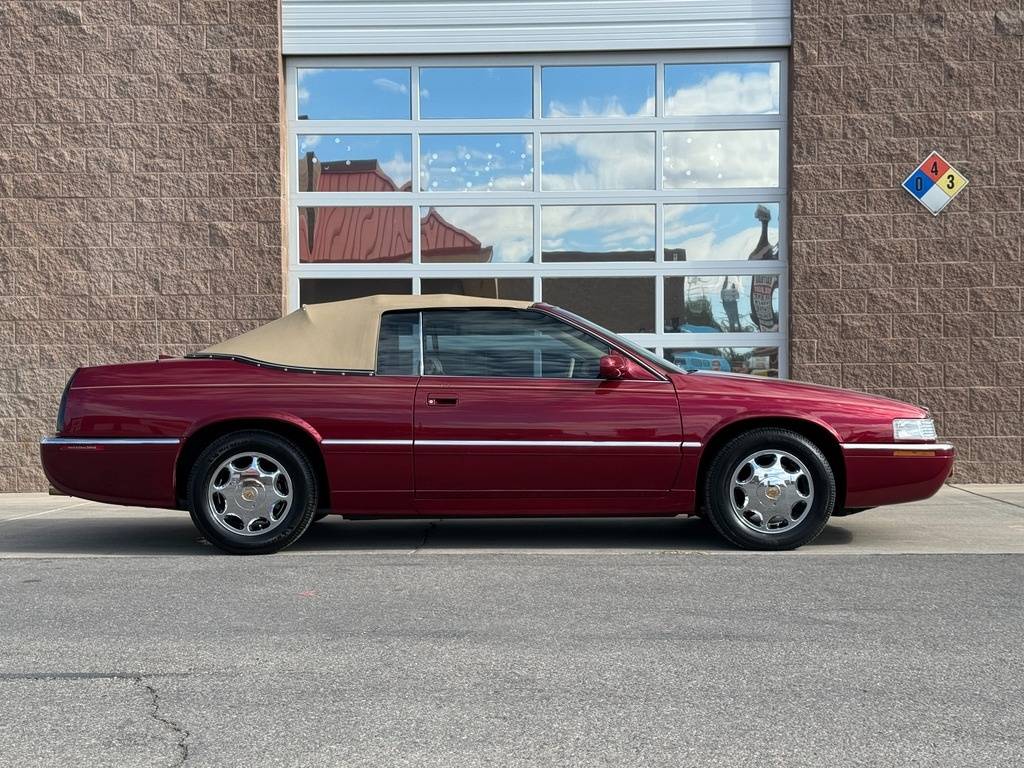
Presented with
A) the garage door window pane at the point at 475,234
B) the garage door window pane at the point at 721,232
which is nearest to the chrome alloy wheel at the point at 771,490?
the garage door window pane at the point at 721,232

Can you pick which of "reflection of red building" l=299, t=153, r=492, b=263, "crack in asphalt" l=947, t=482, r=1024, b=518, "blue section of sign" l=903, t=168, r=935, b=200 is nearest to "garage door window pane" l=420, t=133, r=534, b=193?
"reflection of red building" l=299, t=153, r=492, b=263

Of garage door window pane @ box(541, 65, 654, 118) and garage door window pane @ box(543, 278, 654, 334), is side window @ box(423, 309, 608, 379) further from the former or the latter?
garage door window pane @ box(541, 65, 654, 118)

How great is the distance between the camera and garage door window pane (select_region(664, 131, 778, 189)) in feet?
36.2

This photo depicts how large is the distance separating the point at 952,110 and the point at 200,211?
6.95 metres

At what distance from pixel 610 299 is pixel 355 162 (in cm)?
277

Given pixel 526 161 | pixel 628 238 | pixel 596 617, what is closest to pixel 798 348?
pixel 628 238

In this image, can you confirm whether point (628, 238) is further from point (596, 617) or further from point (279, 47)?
point (596, 617)

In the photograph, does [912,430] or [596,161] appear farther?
[596,161]

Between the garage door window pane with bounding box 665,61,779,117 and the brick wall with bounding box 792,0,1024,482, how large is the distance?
35 cm

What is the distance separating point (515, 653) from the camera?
4363 mm

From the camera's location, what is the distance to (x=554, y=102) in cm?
1110

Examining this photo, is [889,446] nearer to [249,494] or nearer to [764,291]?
[249,494]

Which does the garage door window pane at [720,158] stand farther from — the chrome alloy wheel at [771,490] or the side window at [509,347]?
the chrome alloy wheel at [771,490]

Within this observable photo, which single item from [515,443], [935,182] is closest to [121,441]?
[515,443]
